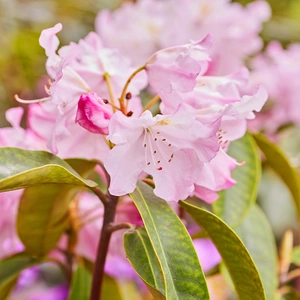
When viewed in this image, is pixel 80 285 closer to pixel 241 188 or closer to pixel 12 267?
pixel 12 267

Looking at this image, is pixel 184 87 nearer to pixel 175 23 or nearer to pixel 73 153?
pixel 73 153

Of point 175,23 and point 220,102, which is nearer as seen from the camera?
point 220,102

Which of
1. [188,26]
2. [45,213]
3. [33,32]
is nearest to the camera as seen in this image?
[45,213]

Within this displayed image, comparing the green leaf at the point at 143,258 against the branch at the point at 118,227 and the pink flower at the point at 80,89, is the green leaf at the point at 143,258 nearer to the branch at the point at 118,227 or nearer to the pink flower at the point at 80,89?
the branch at the point at 118,227

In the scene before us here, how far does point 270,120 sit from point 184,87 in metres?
0.70

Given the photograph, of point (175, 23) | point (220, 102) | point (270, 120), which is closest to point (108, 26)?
point (175, 23)

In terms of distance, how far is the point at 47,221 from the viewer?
72 cm

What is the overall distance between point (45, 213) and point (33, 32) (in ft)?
3.28

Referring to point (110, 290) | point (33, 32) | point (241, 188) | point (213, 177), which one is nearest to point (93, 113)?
point (213, 177)

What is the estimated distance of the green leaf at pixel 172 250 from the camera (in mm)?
516

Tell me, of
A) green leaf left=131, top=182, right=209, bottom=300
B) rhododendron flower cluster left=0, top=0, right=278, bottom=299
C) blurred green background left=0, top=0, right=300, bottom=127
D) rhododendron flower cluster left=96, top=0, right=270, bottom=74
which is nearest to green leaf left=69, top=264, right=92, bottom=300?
rhododendron flower cluster left=0, top=0, right=278, bottom=299

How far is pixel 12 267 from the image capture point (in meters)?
0.78

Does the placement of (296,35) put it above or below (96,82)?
below

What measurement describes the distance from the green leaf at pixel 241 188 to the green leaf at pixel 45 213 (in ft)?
0.54
